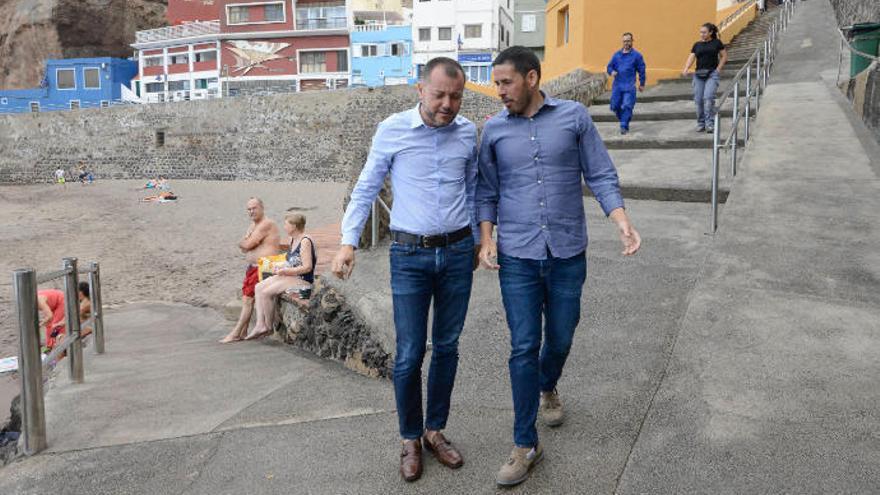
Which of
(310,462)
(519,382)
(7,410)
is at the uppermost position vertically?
(519,382)

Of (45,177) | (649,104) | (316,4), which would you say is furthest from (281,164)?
(649,104)

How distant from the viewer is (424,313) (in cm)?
273

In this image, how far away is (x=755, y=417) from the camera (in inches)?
111

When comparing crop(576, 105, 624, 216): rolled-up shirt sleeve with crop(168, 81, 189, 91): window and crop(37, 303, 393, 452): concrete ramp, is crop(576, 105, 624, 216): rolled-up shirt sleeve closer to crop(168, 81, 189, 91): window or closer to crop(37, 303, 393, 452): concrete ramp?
crop(37, 303, 393, 452): concrete ramp

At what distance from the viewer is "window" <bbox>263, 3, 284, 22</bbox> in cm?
3797

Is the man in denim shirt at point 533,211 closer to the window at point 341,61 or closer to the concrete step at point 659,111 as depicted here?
the concrete step at point 659,111

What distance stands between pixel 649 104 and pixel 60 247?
44.8 ft

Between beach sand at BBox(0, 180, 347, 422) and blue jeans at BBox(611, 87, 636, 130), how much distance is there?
4.77 metres

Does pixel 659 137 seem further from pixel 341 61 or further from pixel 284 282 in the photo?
pixel 341 61

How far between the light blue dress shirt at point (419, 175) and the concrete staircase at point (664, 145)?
4975mm

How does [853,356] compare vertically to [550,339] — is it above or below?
below

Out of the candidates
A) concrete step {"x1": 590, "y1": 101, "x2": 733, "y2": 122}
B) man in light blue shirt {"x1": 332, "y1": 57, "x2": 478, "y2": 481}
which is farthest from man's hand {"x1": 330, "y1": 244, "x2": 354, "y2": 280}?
concrete step {"x1": 590, "y1": 101, "x2": 733, "y2": 122}

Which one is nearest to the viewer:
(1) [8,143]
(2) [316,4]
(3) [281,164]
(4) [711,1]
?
(4) [711,1]

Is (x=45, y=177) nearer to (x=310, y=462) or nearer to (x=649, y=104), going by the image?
(x=649, y=104)
